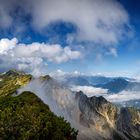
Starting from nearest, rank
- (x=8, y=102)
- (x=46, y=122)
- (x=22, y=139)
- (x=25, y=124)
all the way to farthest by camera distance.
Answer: (x=22, y=139), (x=25, y=124), (x=46, y=122), (x=8, y=102)

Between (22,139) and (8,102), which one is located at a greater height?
(8,102)

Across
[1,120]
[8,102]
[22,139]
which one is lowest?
[22,139]

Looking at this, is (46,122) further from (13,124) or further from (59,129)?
(13,124)

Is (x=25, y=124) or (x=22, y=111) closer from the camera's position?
(x=25, y=124)

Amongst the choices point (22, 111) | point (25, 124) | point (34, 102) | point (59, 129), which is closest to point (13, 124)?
point (25, 124)

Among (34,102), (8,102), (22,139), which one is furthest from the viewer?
(34,102)

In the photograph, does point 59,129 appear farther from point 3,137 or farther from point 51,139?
point 3,137
